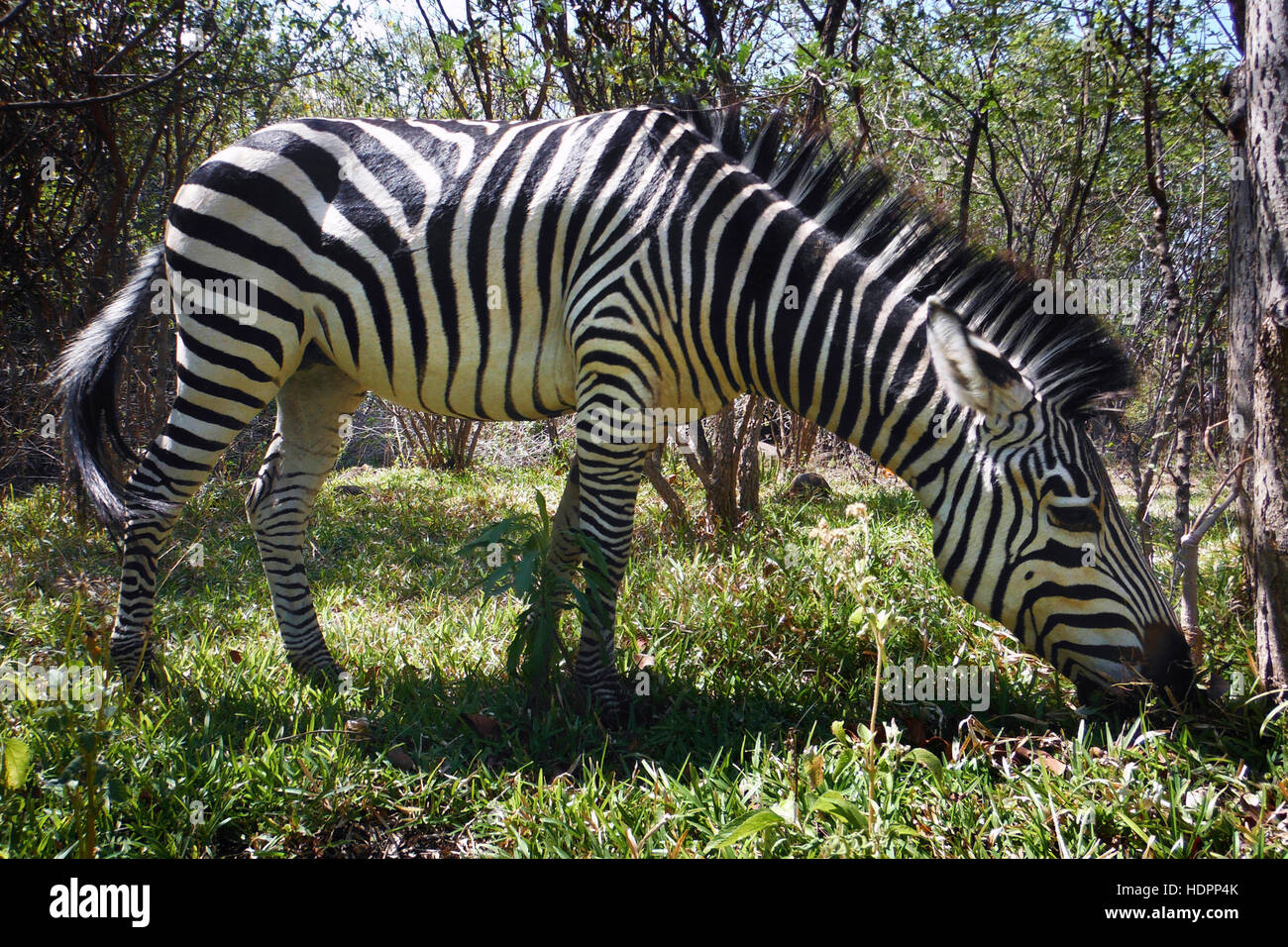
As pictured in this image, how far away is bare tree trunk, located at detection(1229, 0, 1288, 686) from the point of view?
2.70 meters

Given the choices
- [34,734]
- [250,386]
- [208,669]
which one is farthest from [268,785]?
[250,386]

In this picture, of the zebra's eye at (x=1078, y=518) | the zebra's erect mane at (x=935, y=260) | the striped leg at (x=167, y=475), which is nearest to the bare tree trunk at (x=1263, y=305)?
the zebra's erect mane at (x=935, y=260)

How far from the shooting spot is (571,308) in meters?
3.34

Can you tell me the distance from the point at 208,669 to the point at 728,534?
3656 millimetres

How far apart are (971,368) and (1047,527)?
0.71 m

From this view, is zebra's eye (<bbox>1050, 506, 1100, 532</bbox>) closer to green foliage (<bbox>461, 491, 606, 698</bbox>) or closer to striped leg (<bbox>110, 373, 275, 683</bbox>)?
green foliage (<bbox>461, 491, 606, 698</bbox>)

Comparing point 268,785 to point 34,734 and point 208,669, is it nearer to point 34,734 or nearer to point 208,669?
point 34,734

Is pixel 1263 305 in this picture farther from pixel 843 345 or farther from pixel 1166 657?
pixel 843 345

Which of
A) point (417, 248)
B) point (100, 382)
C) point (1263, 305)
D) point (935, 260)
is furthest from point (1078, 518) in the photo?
point (100, 382)

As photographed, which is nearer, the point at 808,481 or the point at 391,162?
the point at 391,162

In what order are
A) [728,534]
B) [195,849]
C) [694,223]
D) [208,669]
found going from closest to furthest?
[195,849]
[694,223]
[208,669]
[728,534]
